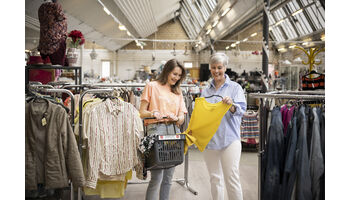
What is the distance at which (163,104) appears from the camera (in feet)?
9.07

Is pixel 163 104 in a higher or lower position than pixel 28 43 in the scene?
lower

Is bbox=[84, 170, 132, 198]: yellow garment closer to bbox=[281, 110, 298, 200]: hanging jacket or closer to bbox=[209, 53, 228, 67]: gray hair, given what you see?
bbox=[209, 53, 228, 67]: gray hair

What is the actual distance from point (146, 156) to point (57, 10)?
5.65 ft

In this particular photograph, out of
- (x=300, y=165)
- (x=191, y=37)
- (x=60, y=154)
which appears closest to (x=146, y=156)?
(x=60, y=154)

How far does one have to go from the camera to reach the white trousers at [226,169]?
260cm

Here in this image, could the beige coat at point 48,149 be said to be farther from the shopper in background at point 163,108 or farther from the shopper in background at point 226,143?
the shopper in background at point 226,143

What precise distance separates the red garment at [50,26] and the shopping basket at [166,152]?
1502mm

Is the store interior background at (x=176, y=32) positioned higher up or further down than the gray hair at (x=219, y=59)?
higher up

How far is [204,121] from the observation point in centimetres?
270

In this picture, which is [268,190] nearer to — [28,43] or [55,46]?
[55,46]

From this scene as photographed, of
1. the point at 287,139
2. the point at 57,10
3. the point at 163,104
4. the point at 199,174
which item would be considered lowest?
the point at 199,174

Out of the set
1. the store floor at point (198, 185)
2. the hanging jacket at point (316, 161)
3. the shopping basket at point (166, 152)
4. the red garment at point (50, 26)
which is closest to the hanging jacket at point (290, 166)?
the hanging jacket at point (316, 161)

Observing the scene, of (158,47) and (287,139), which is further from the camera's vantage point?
(158,47)
